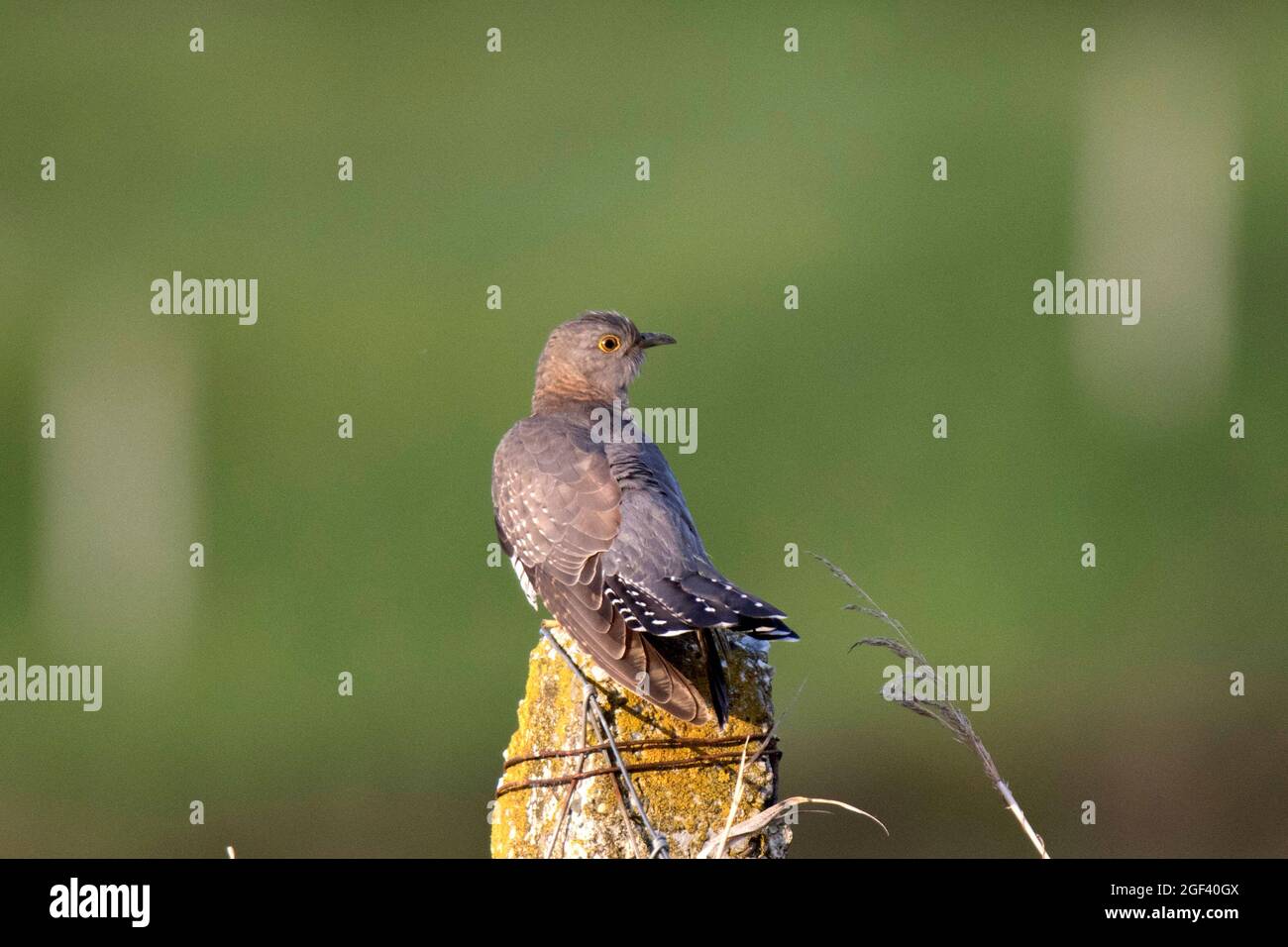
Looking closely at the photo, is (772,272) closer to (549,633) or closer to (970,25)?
(970,25)

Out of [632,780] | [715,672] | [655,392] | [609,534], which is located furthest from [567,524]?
[655,392]

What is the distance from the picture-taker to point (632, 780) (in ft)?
16.5

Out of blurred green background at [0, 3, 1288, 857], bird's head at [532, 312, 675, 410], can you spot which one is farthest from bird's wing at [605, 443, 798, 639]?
blurred green background at [0, 3, 1288, 857]

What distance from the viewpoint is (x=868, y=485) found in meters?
18.7

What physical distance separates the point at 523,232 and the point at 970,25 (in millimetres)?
12465

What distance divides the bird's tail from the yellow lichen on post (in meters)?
0.04

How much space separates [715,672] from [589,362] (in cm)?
318

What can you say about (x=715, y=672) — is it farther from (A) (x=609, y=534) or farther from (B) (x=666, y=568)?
(A) (x=609, y=534)

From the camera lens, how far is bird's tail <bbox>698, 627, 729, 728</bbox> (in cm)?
523

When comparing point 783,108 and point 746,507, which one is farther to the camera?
point 783,108

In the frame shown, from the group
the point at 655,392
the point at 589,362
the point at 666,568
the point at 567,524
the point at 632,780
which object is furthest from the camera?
the point at 655,392

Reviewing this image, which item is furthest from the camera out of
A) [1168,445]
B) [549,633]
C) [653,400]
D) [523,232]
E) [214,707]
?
[523,232]

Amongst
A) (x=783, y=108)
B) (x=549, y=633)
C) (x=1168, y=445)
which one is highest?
(x=783, y=108)

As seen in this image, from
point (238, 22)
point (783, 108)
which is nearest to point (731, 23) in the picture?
point (783, 108)
